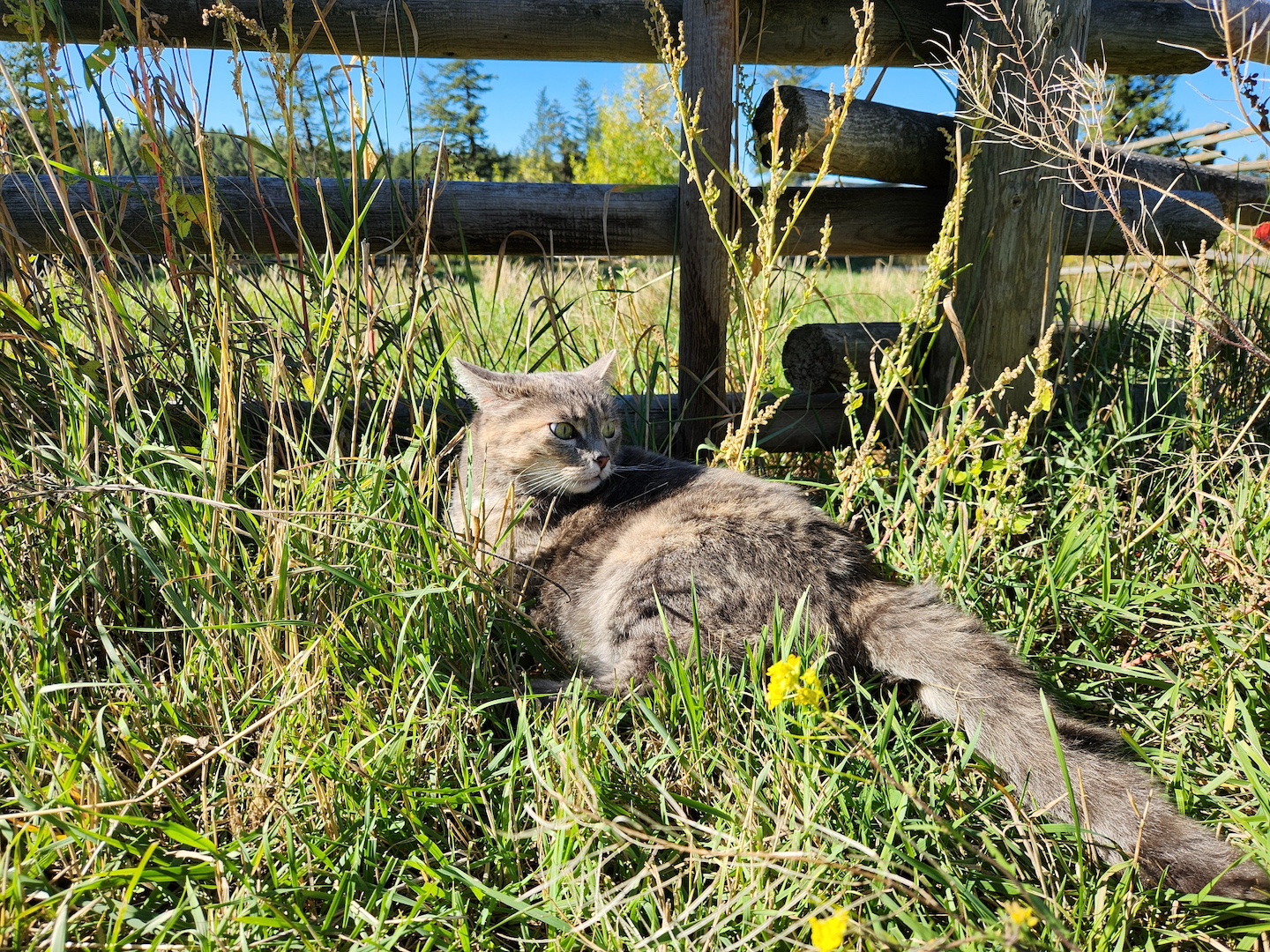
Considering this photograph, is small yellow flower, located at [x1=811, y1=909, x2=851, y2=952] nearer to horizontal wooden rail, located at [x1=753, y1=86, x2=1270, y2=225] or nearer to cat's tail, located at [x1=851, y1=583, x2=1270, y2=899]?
cat's tail, located at [x1=851, y1=583, x2=1270, y2=899]

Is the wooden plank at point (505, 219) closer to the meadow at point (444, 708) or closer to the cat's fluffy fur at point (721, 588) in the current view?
the meadow at point (444, 708)

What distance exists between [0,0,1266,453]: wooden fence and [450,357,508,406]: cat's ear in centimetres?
61

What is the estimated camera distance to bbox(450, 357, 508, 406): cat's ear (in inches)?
114

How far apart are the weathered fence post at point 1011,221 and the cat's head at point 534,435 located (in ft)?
4.76

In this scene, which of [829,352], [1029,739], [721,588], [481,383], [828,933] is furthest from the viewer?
[829,352]

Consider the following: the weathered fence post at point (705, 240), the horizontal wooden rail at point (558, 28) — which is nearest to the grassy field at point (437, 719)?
the weathered fence post at point (705, 240)

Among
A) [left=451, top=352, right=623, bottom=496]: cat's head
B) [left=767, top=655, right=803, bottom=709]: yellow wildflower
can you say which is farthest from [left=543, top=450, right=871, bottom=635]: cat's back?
[left=767, top=655, right=803, bottom=709]: yellow wildflower

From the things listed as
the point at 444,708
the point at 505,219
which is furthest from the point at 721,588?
the point at 505,219

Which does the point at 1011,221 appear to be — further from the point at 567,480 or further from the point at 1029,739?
the point at 1029,739

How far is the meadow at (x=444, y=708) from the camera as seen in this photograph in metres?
1.59

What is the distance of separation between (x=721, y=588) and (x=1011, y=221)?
2032 mm

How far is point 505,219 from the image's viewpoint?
347 centimetres

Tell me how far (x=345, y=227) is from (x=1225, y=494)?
3.38 m

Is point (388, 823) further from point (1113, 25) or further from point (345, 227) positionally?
point (1113, 25)
